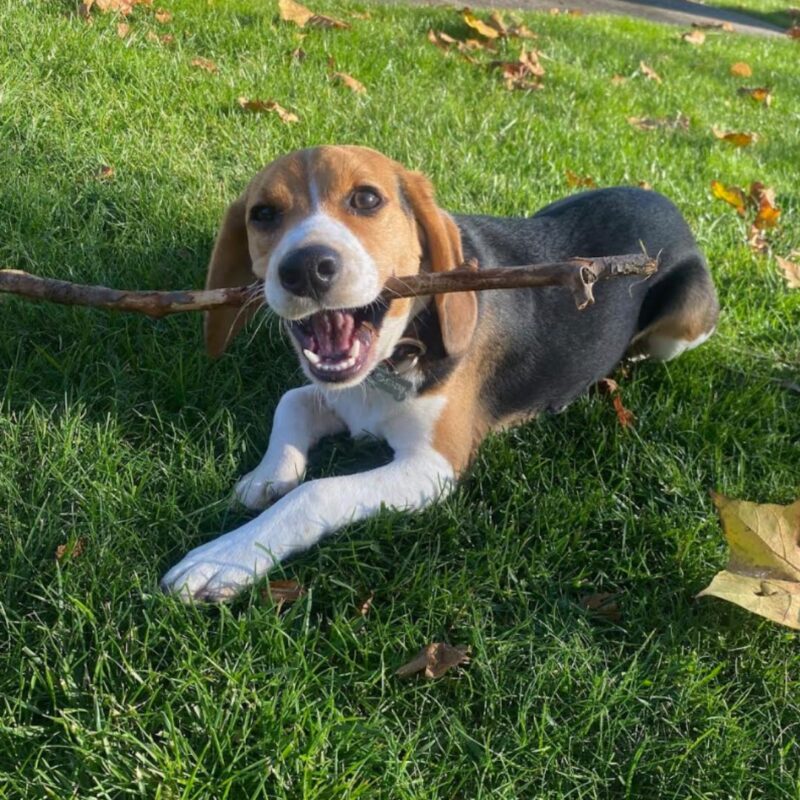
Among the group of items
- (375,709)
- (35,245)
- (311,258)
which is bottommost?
(375,709)

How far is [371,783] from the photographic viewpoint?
1981 millimetres

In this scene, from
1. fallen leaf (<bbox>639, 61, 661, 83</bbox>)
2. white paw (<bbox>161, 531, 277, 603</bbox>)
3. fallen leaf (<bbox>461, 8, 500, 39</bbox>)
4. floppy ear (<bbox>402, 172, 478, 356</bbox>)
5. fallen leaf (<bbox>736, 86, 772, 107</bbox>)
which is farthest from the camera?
fallen leaf (<bbox>736, 86, 772, 107</bbox>)

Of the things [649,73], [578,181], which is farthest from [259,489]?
[649,73]

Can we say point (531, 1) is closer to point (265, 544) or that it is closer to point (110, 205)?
point (110, 205)

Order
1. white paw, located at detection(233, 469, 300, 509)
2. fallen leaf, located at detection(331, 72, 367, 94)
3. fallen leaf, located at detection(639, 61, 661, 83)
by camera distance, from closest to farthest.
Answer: white paw, located at detection(233, 469, 300, 509) < fallen leaf, located at detection(331, 72, 367, 94) < fallen leaf, located at detection(639, 61, 661, 83)

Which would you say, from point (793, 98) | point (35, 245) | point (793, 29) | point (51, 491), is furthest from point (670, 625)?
point (793, 29)

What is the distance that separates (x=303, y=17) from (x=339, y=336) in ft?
16.0

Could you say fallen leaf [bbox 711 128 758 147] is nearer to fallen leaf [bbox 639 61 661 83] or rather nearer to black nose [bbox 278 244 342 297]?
fallen leaf [bbox 639 61 661 83]

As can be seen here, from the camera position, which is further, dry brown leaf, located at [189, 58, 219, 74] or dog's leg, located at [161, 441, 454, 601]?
dry brown leaf, located at [189, 58, 219, 74]

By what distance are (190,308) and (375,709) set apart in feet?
4.00

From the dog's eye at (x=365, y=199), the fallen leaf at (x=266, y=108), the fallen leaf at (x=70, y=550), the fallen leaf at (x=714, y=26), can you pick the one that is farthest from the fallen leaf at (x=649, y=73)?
the fallen leaf at (x=70, y=550)

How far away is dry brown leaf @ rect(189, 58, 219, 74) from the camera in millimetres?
5484

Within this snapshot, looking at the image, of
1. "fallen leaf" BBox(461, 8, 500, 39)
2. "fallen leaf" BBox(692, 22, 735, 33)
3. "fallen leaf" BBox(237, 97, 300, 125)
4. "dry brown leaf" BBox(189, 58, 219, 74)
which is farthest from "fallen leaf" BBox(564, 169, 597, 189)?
"fallen leaf" BBox(692, 22, 735, 33)

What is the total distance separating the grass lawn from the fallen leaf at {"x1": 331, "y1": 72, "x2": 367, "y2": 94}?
84cm
